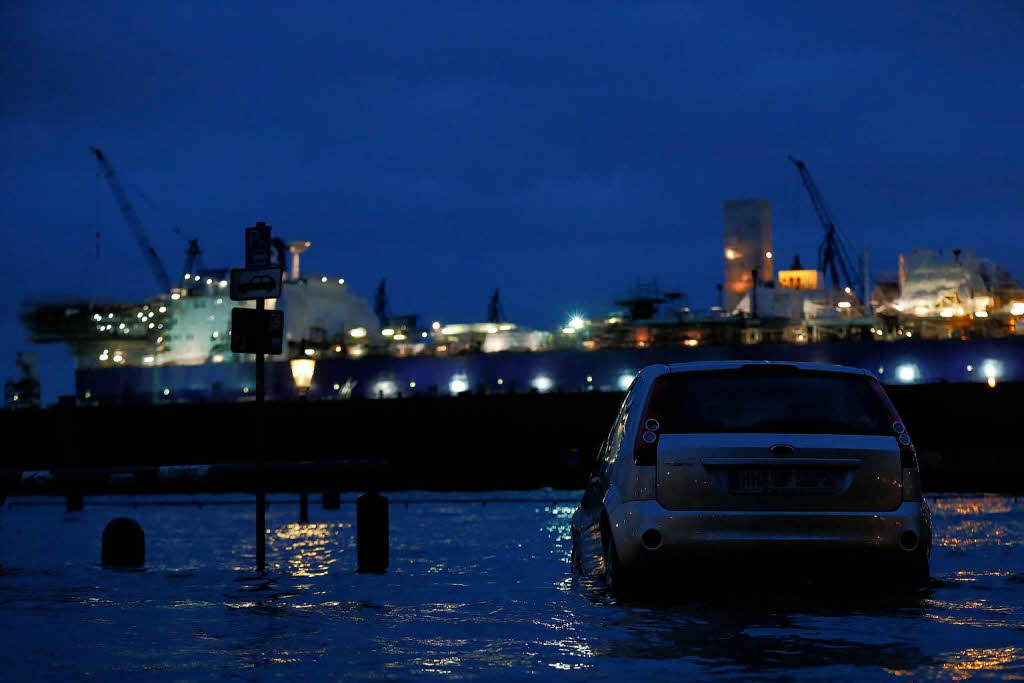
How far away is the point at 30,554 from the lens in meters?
16.2

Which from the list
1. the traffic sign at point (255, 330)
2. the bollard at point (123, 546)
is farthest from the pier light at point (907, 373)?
the bollard at point (123, 546)

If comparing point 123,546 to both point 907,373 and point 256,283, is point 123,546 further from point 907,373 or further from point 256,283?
point 907,373

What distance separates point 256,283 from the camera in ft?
45.3

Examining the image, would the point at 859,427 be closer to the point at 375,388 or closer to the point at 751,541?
the point at 751,541

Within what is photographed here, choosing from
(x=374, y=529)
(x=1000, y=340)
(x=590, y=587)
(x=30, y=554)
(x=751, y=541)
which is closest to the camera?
(x=751, y=541)

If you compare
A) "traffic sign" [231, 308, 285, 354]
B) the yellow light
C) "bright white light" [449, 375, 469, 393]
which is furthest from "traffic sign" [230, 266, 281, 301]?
"bright white light" [449, 375, 469, 393]

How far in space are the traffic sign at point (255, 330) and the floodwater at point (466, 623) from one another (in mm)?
2253

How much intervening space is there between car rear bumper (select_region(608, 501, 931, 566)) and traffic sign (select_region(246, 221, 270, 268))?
6.48 metres

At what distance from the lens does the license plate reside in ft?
28.3

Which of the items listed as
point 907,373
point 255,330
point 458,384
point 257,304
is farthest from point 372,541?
point 458,384

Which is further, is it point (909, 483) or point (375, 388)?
point (375, 388)

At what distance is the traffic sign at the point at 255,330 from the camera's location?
1351 cm

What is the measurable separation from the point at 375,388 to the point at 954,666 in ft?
257

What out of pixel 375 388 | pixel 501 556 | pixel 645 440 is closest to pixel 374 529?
pixel 501 556
